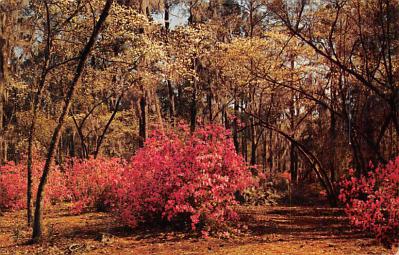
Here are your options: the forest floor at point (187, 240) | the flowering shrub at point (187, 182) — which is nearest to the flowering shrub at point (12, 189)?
the forest floor at point (187, 240)

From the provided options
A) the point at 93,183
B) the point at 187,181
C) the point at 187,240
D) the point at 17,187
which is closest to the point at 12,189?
the point at 17,187

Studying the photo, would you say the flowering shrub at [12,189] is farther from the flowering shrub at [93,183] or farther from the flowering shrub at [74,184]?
the flowering shrub at [93,183]

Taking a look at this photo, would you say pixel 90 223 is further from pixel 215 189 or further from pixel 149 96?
pixel 149 96

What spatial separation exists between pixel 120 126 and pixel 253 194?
12.7 metres

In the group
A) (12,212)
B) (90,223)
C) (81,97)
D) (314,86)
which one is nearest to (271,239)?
(90,223)

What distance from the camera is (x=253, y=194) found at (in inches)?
765

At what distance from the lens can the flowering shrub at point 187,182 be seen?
10656 mm

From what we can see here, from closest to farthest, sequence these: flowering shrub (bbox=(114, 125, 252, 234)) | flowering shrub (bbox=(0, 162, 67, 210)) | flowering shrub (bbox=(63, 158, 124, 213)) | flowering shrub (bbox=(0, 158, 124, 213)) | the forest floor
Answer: the forest floor → flowering shrub (bbox=(114, 125, 252, 234)) → flowering shrub (bbox=(63, 158, 124, 213)) → flowering shrub (bbox=(0, 158, 124, 213)) → flowering shrub (bbox=(0, 162, 67, 210))

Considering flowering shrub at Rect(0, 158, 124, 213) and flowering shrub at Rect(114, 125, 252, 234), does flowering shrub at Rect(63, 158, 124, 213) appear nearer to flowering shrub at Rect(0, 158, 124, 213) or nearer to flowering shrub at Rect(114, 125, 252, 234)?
flowering shrub at Rect(0, 158, 124, 213)

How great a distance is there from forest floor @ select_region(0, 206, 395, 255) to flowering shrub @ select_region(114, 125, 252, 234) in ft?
1.79

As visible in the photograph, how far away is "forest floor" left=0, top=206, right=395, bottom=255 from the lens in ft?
30.7

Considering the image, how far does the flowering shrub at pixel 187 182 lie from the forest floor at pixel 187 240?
55cm

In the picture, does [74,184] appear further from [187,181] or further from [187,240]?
[187,240]

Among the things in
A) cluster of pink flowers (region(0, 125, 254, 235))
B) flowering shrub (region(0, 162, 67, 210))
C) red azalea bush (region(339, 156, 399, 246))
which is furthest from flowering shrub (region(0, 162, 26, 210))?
red azalea bush (region(339, 156, 399, 246))
